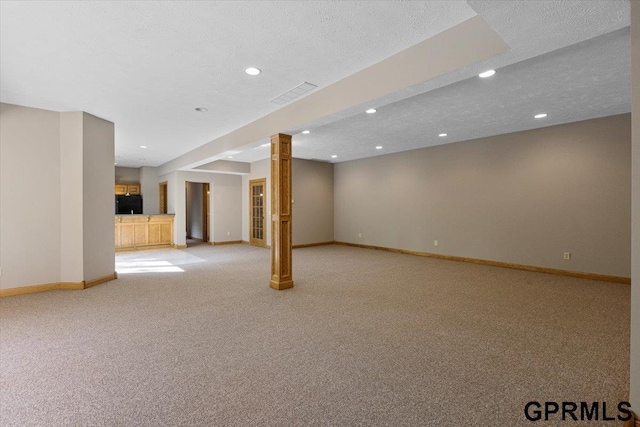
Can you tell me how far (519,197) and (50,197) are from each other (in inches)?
324

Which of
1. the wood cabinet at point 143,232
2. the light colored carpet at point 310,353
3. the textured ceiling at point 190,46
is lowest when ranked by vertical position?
the light colored carpet at point 310,353

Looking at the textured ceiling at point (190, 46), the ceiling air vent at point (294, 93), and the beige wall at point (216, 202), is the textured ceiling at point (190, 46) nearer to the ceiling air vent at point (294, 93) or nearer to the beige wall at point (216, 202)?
the ceiling air vent at point (294, 93)

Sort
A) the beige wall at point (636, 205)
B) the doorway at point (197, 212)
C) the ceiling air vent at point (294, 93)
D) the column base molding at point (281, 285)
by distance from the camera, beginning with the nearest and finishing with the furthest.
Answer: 1. the beige wall at point (636, 205)
2. the ceiling air vent at point (294, 93)
3. the column base molding at point (281, 285)
4. the doorway at point (197, 212)

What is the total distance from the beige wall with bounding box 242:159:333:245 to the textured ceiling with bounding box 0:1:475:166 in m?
4.79

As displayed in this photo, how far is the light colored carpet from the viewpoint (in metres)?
1.90

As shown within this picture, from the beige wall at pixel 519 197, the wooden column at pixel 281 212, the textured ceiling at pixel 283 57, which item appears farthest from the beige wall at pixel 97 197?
the beige wall at pixel 519 197

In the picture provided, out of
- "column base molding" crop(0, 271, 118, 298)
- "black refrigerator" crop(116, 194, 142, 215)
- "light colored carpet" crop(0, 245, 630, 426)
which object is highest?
"black refrigerator" crop(116, 194, 142, 215)

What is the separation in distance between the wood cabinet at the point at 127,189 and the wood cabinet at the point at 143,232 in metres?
2.86

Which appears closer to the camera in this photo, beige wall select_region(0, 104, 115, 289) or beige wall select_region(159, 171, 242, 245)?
beige wall select_region(0, 104, 115, 289)

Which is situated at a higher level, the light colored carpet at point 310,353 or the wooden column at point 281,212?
the wooden column at point 281,212

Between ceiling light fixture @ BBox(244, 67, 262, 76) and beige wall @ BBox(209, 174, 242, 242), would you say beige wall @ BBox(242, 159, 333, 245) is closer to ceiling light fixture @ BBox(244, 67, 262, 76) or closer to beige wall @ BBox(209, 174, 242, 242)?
beige wall @ BBox(209, 174, 242, 242)

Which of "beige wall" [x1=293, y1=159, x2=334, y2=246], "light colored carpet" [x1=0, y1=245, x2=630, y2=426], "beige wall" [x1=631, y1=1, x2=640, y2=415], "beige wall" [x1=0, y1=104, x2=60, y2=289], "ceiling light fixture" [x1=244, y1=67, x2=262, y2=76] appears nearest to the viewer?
"beige wall" [x1=631, y1=1, x2=640, y2=415]

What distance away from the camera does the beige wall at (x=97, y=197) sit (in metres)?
4.70

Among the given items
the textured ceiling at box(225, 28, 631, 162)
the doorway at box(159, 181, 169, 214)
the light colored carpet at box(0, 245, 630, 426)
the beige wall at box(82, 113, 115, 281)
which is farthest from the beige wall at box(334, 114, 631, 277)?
the doorway at box(159, 181, 169, 214)
